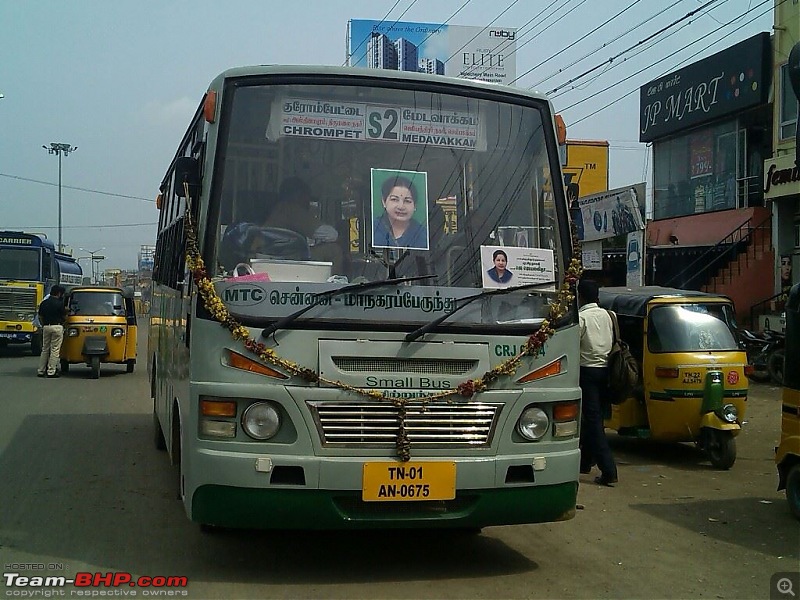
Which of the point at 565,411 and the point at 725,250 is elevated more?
the point at 725,250

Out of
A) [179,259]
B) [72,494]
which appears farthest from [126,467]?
[179,259]

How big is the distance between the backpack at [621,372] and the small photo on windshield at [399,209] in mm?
3796

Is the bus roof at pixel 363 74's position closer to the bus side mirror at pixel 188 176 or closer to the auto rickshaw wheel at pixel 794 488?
the bus side mirror at pixel 188 176

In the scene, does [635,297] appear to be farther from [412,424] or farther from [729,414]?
[412,424]

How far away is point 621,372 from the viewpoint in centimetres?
851

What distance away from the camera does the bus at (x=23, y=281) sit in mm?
25266

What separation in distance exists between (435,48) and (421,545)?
33.3 meters

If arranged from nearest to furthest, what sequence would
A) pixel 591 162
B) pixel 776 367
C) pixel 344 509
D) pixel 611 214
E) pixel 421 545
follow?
pixel 344 509
pixel 421 545
pixel 776 367
pixel 611 214
pixel 591 162

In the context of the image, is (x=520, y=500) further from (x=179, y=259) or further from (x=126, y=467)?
(x=126, y=467)

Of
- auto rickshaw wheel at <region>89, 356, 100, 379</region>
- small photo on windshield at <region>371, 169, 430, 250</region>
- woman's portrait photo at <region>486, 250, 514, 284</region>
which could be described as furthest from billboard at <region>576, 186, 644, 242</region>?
small photo on windshield at <region>371, 169, 430, 250</region>

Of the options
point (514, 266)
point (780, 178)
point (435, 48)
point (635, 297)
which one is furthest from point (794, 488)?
point (435, 48)

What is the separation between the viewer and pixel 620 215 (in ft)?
68.6

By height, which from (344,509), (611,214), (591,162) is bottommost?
(344,509)

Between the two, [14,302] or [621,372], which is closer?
[621,372]
